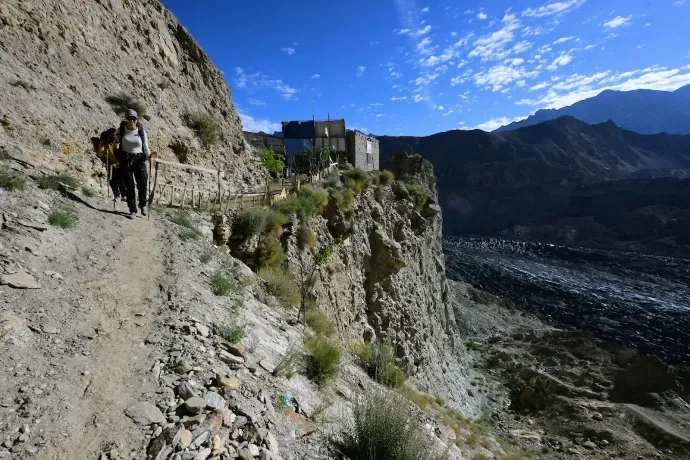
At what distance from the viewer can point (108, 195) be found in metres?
8.71

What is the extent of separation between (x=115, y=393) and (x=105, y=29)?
13.8 m

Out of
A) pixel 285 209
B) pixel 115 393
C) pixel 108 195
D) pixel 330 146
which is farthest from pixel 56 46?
pixel 330 146

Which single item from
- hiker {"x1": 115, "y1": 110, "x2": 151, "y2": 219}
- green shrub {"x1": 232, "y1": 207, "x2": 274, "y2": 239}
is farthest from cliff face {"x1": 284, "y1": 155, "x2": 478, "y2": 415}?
hiker {"x1": 115, "y1": 110, "x2": 151, "y2": 219}

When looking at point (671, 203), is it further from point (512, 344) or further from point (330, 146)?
point (330, 146)

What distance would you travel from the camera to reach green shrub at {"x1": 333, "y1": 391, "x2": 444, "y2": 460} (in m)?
3.69

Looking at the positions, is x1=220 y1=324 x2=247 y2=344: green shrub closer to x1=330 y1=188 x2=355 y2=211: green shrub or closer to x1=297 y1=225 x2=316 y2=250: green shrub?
x1=297 y1=225 x2=316 y2=250: green shrub

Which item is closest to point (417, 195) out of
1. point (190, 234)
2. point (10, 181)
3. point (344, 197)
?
point (344, 197)

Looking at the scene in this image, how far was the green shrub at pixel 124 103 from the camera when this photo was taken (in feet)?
37.6

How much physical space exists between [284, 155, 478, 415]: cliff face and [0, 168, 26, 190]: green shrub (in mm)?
5789

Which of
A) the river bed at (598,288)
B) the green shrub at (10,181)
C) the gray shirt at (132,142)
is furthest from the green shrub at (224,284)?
the river bed at (598,288)

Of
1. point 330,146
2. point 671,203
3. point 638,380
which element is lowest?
point 638,380

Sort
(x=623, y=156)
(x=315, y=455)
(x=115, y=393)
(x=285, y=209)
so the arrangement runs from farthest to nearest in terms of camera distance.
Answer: (x=623, y=156), (x=285, y=209), (x=315, y=455), (x=115, y=393)

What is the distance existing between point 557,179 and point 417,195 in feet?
367

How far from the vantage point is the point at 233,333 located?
456 centimetres
